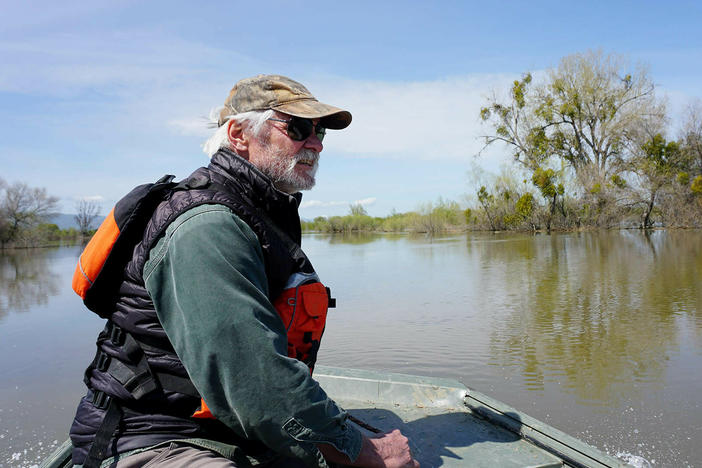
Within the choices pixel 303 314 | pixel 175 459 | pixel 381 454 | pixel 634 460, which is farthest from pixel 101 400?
pixel 634 460

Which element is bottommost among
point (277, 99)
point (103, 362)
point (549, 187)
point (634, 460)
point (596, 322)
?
point (634, 460)

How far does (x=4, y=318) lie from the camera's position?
8.88m

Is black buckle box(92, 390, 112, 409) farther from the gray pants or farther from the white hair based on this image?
the white hair

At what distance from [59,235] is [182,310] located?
184ft

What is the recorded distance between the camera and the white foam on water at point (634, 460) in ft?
10.2

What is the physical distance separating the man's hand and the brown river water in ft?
7.42

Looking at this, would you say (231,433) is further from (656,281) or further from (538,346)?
(656,281)

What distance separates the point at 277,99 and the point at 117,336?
91cm

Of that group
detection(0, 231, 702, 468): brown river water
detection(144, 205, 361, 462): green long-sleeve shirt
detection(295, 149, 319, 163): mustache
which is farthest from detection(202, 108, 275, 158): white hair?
detection(0, 231, 702, 468): brown river water

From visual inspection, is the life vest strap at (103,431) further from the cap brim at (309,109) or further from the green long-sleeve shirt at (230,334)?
the cap brim at (309,109)

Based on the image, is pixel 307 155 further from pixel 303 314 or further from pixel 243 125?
pixel 303 314

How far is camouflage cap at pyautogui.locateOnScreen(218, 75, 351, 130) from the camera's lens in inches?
68.2

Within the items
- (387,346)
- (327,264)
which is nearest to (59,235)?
(327,264)

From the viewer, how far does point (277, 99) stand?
1.74 meters
